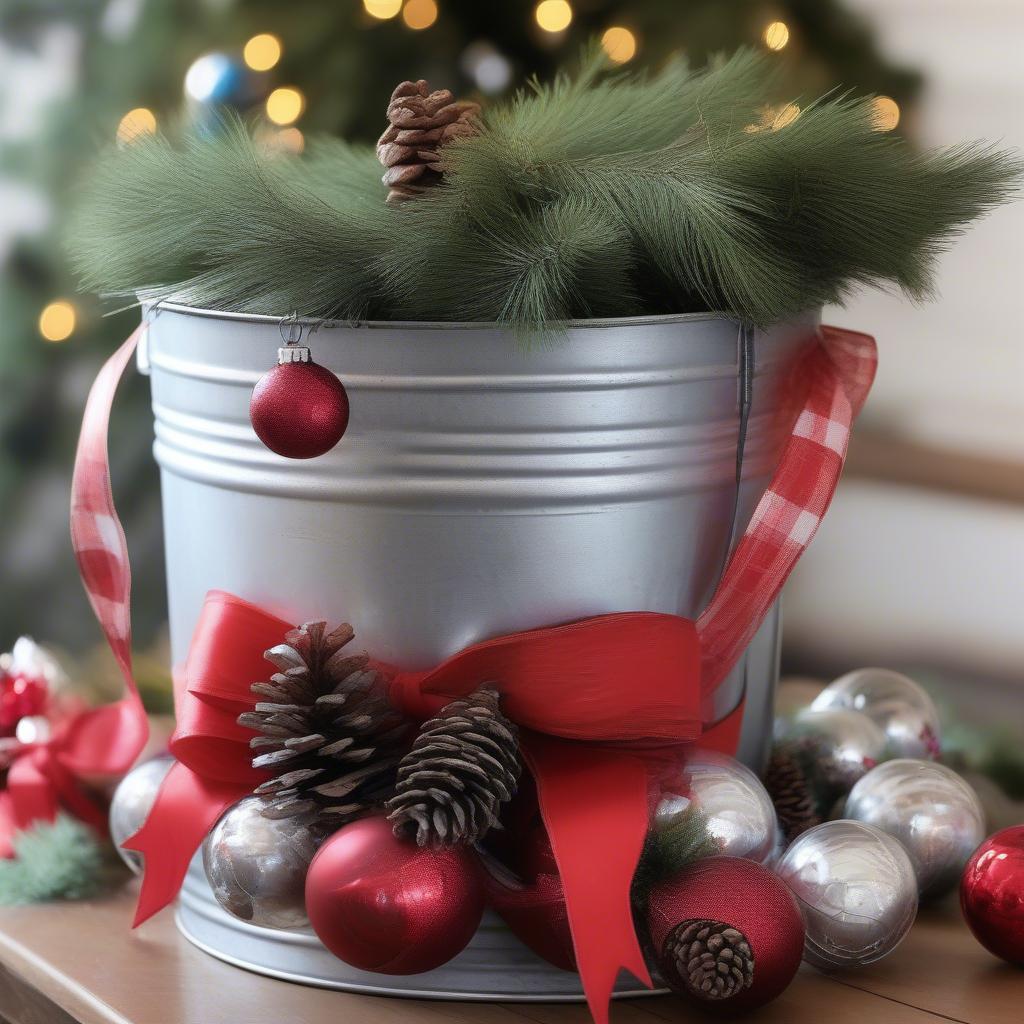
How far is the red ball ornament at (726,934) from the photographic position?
55 centimetres

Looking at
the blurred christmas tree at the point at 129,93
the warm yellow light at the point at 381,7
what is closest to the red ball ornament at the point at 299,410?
the blurred christmas tree at the point at 129,93

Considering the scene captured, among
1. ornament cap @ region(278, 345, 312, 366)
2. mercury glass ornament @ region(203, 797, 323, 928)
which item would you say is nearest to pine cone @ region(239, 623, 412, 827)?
mercury glass ornament @ region(203, 797, 323, 928)

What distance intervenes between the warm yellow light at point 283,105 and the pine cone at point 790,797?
2.88 ft

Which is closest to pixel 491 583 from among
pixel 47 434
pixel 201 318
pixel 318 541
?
pixel 318 541

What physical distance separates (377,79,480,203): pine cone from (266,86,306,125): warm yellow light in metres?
0.74

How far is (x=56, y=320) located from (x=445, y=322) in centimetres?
89

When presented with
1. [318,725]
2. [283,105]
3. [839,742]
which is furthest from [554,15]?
[318,725]

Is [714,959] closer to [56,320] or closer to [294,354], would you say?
[294,354]

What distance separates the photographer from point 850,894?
600 mm

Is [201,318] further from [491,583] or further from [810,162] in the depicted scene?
[810,162]

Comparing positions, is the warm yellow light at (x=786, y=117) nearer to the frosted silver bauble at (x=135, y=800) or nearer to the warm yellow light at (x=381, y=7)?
the frosted silver bauble at (x=135, y=800)

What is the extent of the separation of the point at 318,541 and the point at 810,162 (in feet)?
0.93

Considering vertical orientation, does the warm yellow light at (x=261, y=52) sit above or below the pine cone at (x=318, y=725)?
above

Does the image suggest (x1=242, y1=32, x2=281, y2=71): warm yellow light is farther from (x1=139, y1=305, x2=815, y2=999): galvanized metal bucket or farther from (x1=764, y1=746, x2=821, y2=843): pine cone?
(x1=764, y1=746, x2=821, y2=843): pine cone
